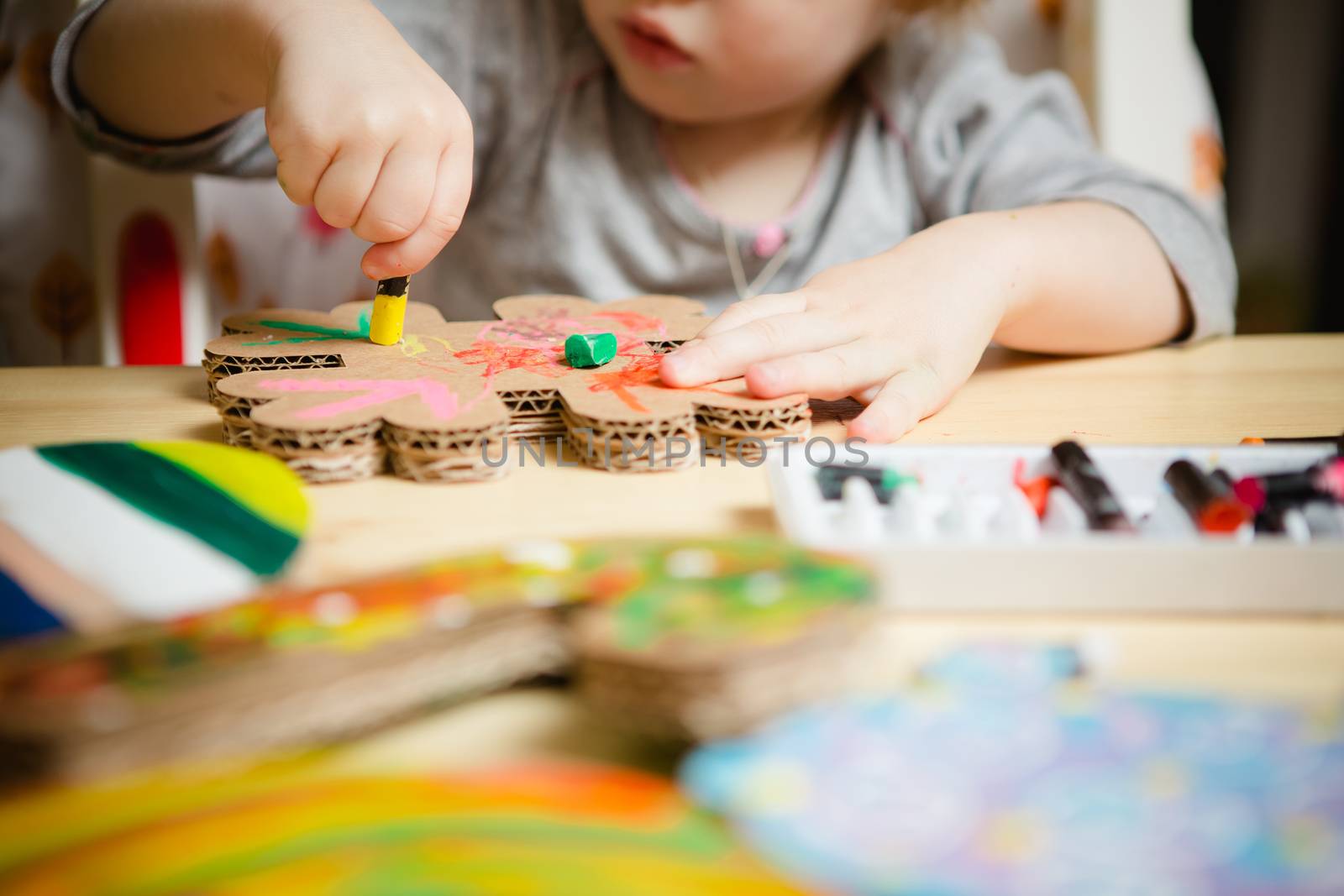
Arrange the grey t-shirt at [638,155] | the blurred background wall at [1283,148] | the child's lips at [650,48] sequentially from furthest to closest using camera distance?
the blurred background wall at [1283,148] → the grey t-shirt at [638,155] → the child's lips at [650,48]

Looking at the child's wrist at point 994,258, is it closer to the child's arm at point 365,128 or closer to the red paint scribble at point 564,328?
the red paint scribble at point 564,328

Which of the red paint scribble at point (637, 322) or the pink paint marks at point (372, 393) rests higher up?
the red paint scribble at point (637, 322)

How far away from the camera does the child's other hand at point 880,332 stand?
0.52 metres

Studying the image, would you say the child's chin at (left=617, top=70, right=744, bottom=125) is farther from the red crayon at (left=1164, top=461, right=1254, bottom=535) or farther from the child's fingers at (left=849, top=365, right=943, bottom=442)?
the red crayon at (left=1164, top=461, right=1254, bottom=535)

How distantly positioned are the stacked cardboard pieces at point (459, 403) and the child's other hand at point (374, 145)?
0.19 feet

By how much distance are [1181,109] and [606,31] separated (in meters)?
0.48

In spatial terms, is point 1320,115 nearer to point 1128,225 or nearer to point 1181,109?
point 1181,109

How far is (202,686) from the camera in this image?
240 millimetres

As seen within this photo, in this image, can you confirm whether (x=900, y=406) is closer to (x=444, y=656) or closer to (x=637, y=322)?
(x=637, y=322)

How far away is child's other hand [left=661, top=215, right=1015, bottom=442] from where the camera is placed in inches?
20.6

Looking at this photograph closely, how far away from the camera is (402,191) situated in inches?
21.9

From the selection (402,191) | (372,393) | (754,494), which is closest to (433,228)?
(402,191)

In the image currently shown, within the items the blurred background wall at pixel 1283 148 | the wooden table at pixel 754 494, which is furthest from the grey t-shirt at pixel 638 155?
the blurred background wall at pixel 1283 148

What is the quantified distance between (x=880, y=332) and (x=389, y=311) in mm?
260
